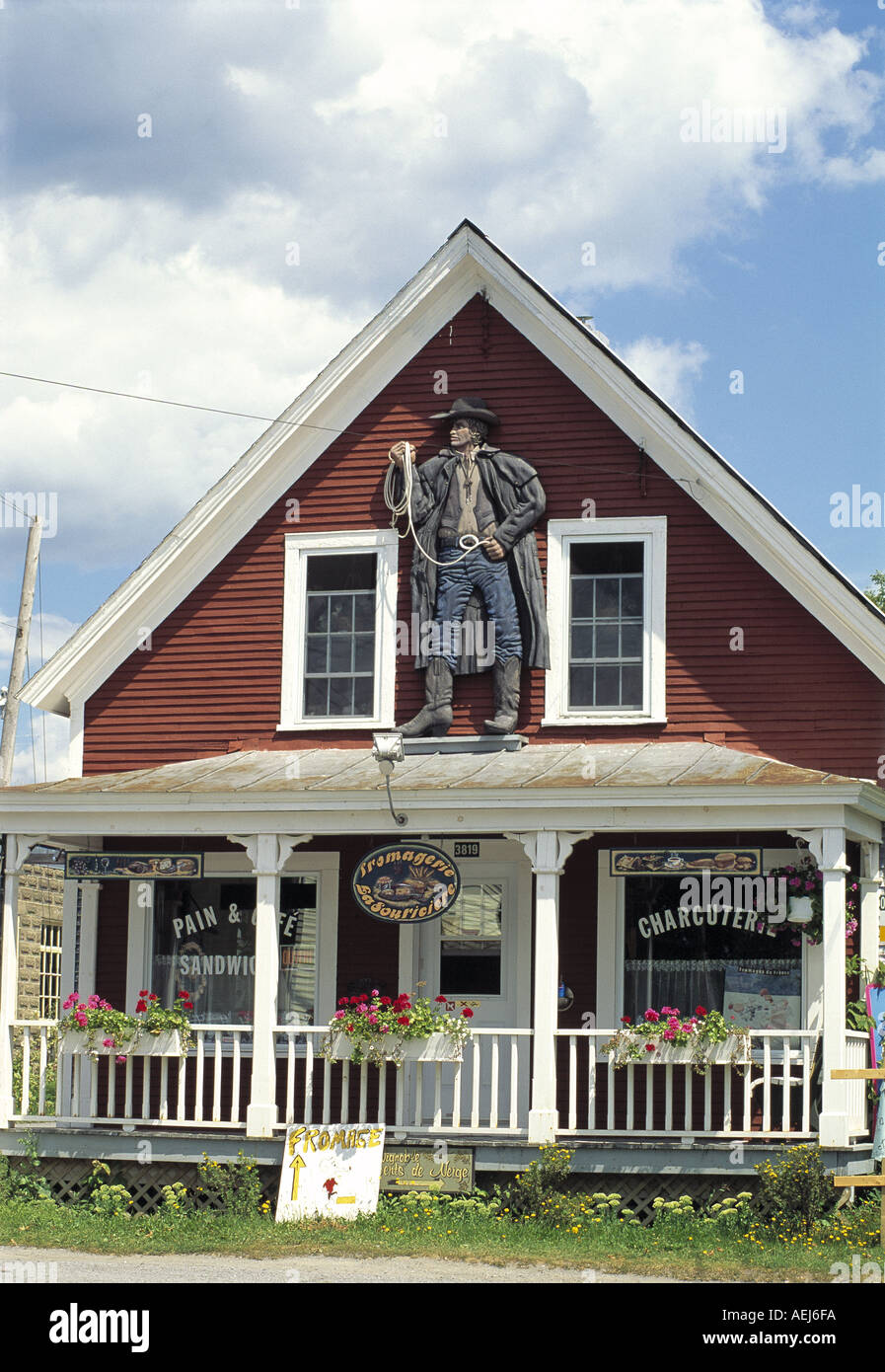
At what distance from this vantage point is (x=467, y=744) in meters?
17.0

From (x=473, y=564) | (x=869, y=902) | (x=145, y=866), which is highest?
(x=473, y=564)

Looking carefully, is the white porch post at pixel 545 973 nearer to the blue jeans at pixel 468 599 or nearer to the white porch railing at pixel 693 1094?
the white porch railing at pixel 693 1094

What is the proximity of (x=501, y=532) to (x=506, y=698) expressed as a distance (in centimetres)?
161

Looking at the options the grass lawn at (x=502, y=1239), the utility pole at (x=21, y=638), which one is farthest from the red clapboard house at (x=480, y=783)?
the utility pole at (x=21, y=638)

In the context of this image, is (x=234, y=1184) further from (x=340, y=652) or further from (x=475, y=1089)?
(x=340, y=652)

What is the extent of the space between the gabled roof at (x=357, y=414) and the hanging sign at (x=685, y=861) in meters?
2.83

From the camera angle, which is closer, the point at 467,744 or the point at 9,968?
the point at 9,968

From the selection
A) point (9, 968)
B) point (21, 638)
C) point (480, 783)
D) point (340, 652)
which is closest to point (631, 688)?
point (480, 783)

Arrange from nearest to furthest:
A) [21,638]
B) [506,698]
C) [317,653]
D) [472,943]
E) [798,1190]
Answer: [798,1190], [506,698], [472,943], [317,653], [21,638]

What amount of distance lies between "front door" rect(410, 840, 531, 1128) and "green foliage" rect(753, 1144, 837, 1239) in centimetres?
320

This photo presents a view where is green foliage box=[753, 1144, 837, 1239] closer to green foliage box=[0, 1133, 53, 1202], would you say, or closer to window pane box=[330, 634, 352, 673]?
green foliage box=[0, 1133, 53, 1202]

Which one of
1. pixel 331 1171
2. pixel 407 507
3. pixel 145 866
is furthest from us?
pixel 407 507

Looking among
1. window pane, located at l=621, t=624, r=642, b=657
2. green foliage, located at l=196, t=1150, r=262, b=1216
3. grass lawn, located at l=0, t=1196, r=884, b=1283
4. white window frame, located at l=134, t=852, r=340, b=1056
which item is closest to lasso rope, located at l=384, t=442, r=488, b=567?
window pane, located at l=621, t=624, r=642, b=657
